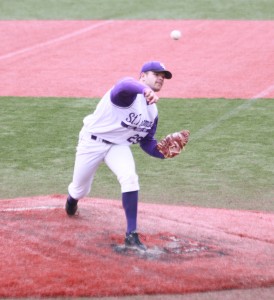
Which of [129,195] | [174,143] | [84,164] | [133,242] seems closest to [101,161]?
[84,164]

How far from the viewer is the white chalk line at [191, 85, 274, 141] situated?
11711mm

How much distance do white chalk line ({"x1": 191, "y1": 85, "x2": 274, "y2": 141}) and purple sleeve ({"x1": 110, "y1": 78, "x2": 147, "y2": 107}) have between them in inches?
184

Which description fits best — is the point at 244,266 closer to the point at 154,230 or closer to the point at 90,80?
the point at 154,230

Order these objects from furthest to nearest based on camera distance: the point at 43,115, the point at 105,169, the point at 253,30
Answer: the point at 253,30 → the point at 43,115 → the point at 105,169

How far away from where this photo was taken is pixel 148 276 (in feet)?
20.3

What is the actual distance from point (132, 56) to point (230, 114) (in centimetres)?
434

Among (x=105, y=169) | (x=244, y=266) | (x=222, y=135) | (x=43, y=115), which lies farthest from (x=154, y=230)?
(x=43, y=115)

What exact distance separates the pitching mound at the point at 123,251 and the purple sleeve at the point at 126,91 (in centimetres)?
116

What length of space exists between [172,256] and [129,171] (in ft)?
2.57

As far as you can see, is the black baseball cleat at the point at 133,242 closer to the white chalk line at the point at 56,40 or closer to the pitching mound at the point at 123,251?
the pitching mound at the point at 123,251

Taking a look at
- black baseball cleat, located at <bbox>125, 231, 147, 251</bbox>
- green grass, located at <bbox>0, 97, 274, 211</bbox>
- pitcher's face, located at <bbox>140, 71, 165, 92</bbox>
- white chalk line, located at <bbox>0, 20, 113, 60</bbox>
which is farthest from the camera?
white chalk line, located at <bbox>0, 20, 113, 60</bbox>
